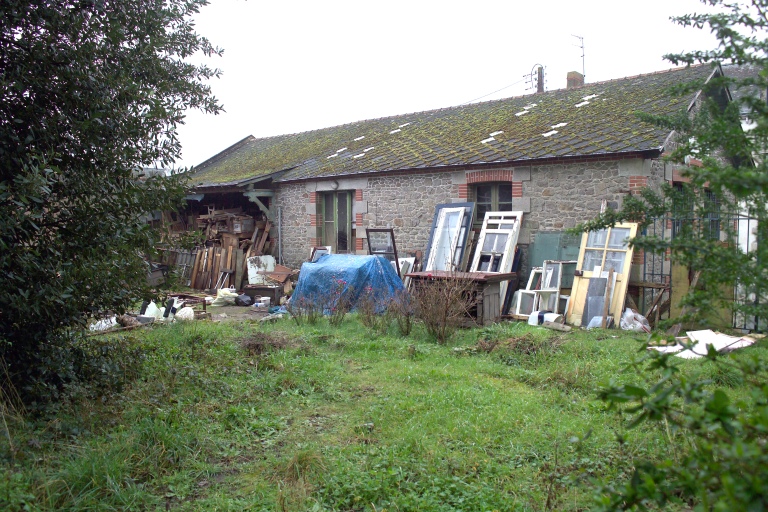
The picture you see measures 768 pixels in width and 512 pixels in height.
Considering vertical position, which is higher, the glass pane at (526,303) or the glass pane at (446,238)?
the glass pane at (446,238)

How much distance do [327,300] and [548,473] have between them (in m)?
6.40

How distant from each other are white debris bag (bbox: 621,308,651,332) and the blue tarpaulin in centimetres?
382

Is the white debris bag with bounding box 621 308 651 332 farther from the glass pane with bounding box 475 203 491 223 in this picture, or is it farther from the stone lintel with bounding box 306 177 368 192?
the stone lintel with bounding box 306 177 368 192

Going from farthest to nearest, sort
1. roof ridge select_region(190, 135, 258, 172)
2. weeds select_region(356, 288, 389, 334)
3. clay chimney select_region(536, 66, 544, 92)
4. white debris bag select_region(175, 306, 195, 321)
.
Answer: roof ridge select_region(190, 135, 258, 172) < clay chimney select_region(536, 66, 544, 92) < white debris bag select_region(175, 306, 195, 321) < weeds select_region(356, 288, 389, 334)

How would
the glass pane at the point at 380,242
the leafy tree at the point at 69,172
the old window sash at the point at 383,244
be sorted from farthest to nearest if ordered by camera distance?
the glass pane at the point at 380,242
the old window sash at the point at 383,244
the leafy tree at the point at 69,172

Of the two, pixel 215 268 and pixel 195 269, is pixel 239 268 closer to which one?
pixel 215 268

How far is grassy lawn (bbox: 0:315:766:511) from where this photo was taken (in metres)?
3.54

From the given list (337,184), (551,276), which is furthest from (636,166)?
(337,184)

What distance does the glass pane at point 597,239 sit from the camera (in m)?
9.69

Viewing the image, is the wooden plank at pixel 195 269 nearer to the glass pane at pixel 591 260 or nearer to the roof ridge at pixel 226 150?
the roof ridge at pixel 226 150

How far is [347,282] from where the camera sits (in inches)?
418

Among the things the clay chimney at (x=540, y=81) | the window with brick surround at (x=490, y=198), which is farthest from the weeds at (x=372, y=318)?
the clay chimney at (x=540, y=81)

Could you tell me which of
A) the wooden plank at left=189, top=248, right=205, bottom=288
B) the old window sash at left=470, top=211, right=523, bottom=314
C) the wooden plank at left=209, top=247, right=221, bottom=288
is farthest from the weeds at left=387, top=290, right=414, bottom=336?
→ the wooden plank at left=189, top=248, right=205, bottom=288

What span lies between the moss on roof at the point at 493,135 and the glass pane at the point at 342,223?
0.76m
